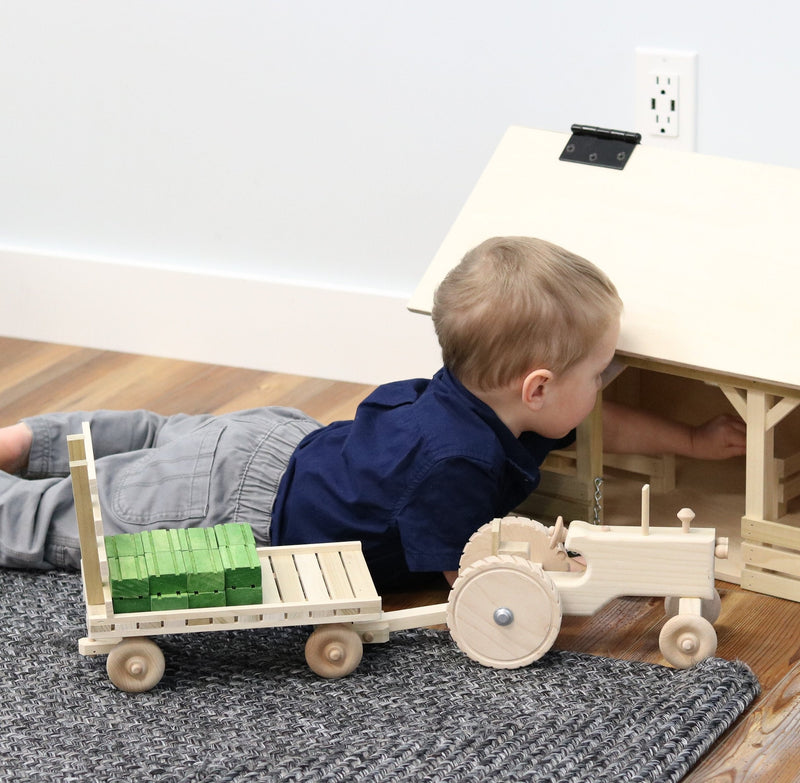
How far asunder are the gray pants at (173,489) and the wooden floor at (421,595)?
0.20m

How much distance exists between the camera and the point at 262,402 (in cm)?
191

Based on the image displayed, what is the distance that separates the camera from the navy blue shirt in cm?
125

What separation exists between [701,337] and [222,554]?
0.51 m

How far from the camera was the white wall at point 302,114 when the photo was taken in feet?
5.44

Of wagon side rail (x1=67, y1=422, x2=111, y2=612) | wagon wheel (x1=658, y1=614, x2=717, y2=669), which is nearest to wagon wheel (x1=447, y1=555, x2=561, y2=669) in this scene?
wagon wheel (x1=658, y1=614, x2=717, y2=669)

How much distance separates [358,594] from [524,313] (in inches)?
12.1

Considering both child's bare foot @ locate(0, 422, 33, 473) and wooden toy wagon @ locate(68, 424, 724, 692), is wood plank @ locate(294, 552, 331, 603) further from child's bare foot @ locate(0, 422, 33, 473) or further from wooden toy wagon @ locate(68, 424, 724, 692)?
child's bare foot @ locate(0, 422, 33, 473)

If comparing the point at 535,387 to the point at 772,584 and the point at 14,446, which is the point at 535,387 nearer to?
the point at 772,584

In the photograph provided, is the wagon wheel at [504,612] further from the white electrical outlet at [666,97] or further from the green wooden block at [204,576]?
the white electrical outlet at [666,97]

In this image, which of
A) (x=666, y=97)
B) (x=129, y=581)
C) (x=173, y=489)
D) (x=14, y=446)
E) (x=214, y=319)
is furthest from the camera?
(x=214, y=319)

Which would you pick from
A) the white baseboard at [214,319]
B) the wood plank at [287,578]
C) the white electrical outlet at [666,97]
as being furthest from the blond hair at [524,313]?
the white baseboard at [214,319]

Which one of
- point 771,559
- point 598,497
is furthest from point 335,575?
point 771,559

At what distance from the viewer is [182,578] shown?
1128mm

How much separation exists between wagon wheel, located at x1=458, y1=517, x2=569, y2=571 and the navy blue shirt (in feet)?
0.11
